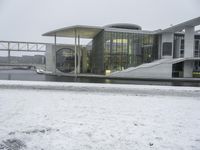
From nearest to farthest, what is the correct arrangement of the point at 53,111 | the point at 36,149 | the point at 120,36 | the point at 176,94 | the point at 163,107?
the point at 36,149 → the point at 53,111 → the point at 163,107 → the point at 176,94 → the point at 120,36

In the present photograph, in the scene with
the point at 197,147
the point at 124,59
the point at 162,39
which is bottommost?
the point at 197,147

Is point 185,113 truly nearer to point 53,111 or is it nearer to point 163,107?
point 163,107

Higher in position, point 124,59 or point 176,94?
point 124,59

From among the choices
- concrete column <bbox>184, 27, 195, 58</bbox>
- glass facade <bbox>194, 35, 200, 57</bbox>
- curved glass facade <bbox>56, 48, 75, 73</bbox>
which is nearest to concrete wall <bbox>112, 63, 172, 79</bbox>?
concrete column <bbox>184, 27, 195, 58</bbox>

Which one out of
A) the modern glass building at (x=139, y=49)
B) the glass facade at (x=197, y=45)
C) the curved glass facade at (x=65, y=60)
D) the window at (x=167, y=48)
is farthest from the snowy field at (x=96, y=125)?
the curved glass facade at (x=65, y=60)

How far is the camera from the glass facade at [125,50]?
4012cm

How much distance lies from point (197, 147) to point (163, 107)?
421 cm

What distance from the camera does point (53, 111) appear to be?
25.5 feet

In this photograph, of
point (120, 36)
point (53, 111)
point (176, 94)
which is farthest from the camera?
point (120, 36)

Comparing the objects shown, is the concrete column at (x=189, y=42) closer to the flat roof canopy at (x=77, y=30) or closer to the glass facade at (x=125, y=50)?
the glass facade at (x=125, y=50)

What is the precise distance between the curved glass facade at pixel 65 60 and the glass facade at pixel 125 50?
11070mm

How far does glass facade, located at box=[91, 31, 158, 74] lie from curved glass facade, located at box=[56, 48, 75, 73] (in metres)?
11.1

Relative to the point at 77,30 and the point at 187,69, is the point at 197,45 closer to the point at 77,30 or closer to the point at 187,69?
the point at 187,69

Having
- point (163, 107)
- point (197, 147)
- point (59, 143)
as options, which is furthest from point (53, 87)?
point (197, 147)
